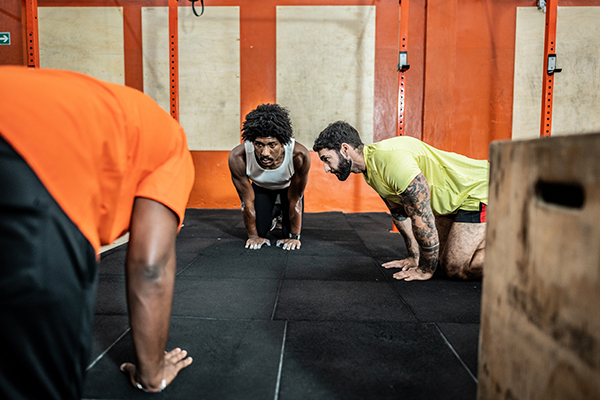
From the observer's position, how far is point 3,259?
22.2 inches

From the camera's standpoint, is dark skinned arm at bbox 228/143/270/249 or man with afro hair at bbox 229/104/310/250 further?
dark skinned arm at bbox 228/143/270/249

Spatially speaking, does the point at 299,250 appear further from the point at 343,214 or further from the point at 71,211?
the point at 71,211

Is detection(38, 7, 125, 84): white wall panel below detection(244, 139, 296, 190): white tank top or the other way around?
the other way around

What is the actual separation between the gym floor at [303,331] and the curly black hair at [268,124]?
3.24 ft

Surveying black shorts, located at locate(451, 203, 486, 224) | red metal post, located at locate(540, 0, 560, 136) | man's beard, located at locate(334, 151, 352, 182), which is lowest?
black shorts, located at locate(451, 203, 486, 224)

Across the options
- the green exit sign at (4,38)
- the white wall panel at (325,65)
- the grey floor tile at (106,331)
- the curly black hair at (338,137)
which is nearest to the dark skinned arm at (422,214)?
the curly black hair at (338,137)

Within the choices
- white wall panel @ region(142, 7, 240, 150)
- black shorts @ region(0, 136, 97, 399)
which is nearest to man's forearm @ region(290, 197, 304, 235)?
white wall panel @ region(142, 7, 240, 150)

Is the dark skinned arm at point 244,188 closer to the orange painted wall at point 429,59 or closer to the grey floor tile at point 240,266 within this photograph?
the grey floor tile at point 240,266

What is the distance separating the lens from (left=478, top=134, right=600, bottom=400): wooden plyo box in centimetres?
49

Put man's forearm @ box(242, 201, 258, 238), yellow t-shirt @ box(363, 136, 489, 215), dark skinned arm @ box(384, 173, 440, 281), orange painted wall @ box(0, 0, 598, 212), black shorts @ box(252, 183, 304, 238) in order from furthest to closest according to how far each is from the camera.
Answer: orange painted wall @ box(0, 0, 598, 212)
black shorts @ box(252, 183, 304, 238)
man's forearm @ box(242, 201, 258, 238)
yellow t-shirt @ box(363, 136, 489, 215)
dark skinned arm @ box(384, 173, 440, 281)

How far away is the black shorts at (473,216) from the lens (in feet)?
7.26

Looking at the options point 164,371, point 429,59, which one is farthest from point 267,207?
point 429,59

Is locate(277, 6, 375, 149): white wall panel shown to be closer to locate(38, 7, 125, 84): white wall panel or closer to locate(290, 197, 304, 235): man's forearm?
locate(290, 197, 304, 235): man's forearm

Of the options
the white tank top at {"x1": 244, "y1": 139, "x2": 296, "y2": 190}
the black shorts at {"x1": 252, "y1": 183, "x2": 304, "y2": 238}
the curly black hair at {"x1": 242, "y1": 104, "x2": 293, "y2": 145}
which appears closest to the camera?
the curly black hair at {"x1": 242, "y1": 104, "x2": 293, "y2": 145}
